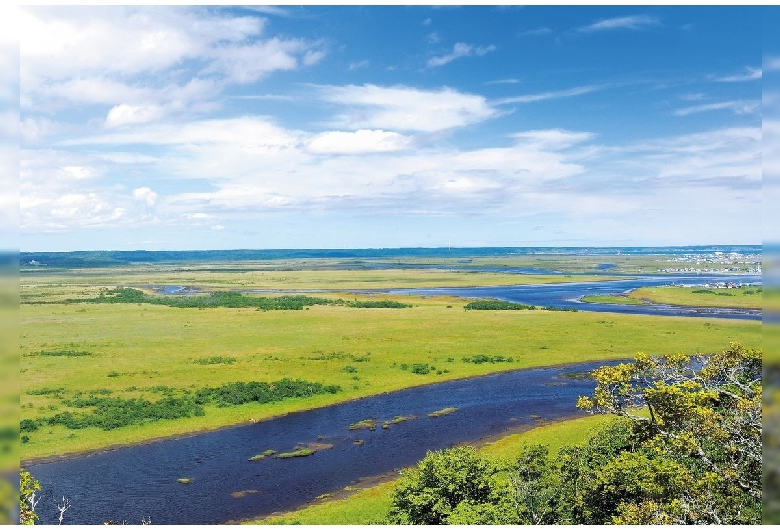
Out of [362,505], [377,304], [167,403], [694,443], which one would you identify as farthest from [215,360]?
[694,443]

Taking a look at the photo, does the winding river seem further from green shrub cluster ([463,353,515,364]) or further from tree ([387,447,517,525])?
tree ([387,447,517,525])

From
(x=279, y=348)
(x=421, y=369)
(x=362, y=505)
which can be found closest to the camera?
(x=362, y=505)

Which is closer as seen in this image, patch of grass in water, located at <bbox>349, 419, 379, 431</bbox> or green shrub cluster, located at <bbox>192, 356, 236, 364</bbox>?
patch of grass in water, located at <bbox>349, 419, 379, 431</bbox>

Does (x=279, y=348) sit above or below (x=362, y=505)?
above

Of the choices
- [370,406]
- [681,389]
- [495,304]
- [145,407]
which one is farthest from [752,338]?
[145,407]

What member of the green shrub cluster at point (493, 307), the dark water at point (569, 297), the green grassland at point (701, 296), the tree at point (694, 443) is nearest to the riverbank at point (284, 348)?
the green shrub cluster at point (493, 307)

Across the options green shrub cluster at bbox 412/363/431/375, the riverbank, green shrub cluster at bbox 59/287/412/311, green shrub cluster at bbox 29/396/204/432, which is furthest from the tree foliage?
green shrub cluster at bbox 59/287/412/311

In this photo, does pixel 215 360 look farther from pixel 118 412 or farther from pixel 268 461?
pixel 268 461
